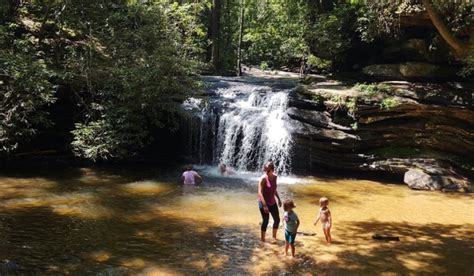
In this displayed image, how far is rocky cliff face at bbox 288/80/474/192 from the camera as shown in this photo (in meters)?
16.1

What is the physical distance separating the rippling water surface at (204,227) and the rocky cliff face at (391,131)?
1.44 metres

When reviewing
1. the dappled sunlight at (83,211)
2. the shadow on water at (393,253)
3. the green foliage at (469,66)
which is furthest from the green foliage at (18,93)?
the green foliage at (469,66)

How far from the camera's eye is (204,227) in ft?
33.4

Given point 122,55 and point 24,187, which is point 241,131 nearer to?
point 122,55

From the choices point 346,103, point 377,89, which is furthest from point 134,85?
point 377,89

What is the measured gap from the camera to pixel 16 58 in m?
15.0

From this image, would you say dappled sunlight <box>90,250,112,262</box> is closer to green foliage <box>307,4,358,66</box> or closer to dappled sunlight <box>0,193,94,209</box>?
dappled sunlight <box>0,193,94,209</box>

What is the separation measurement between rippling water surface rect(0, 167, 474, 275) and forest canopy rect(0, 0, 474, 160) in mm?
1996

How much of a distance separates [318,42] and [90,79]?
11.2 metres

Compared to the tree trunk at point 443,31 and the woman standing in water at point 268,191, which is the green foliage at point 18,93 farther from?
the tree trunk at point 443,31

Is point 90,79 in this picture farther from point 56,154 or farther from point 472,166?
point 472,166

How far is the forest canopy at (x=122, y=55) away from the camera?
14953mm

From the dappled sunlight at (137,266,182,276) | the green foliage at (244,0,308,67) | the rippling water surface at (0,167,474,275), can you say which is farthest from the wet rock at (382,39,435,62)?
the dappled sunlight at (137,266,182,276)

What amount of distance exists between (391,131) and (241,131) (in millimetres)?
5785
